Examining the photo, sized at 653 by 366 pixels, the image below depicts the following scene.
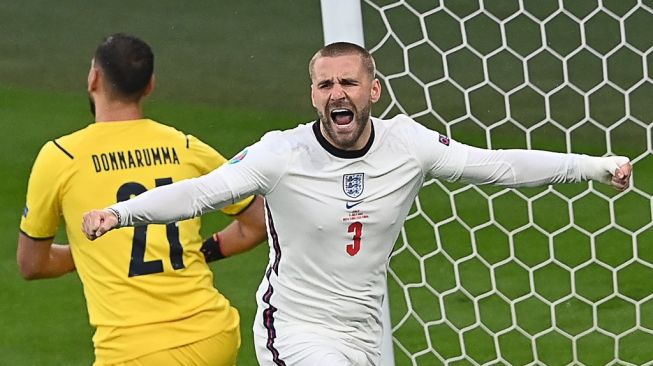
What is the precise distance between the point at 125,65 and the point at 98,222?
0.74 meters

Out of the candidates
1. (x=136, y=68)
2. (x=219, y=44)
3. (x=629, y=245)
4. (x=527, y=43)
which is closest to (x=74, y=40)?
(x=219, y=44)

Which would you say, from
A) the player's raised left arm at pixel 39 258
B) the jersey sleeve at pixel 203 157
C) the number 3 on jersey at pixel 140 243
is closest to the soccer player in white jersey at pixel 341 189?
the jersey sleeve at pixel 203 157

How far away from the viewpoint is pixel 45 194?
15.1 feet

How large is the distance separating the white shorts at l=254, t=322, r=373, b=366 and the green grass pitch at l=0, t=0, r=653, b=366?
5.32 ft

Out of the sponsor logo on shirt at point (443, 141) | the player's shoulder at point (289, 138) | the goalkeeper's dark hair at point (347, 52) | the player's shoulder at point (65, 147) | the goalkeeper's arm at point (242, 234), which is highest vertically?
the goalkeeper's dark hair at point (347, 52)

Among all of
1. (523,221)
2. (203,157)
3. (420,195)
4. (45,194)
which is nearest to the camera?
(45,194)

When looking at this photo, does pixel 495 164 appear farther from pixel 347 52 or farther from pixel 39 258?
pixel 39 258

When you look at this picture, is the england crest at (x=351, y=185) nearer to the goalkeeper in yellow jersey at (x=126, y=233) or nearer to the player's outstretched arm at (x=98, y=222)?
the goalkeeper in yellow jersey at (x=126, y=233)

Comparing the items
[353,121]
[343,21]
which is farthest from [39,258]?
[343,21]

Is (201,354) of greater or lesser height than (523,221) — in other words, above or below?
above

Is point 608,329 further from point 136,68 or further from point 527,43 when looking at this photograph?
point 527,43

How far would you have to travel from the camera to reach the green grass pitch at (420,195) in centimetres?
763

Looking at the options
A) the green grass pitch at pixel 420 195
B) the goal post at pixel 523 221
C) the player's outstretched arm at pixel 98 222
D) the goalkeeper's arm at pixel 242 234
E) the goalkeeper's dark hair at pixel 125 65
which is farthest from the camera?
the green grass pitch at pixel 420 195

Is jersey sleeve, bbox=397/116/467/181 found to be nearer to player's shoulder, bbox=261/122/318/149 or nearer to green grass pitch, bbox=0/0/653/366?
player's shoulder, bbox=261/122/318/149
